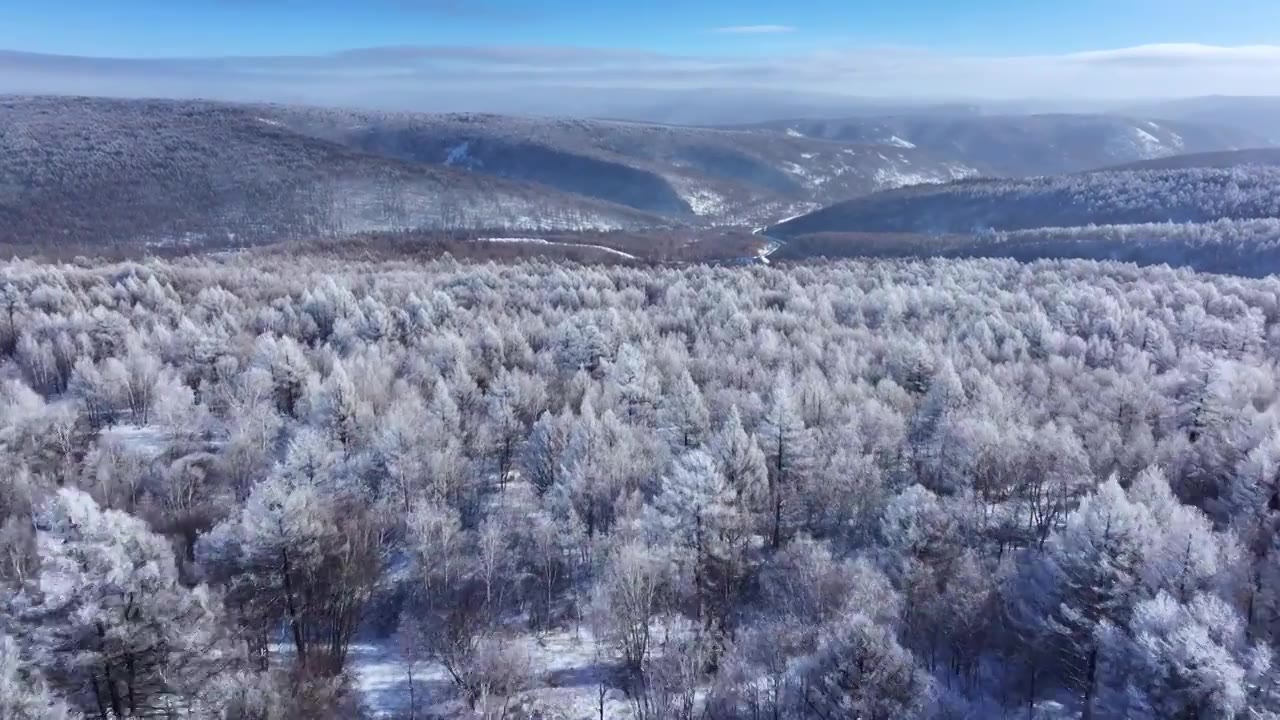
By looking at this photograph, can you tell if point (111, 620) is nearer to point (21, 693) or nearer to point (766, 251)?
point (21, 693)

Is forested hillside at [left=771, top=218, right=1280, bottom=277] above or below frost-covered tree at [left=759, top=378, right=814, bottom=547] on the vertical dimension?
above

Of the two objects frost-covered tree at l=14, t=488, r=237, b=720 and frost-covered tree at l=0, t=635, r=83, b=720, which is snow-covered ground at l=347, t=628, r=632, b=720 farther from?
frost-covered tree at l=0, t=635, r=83, b=720

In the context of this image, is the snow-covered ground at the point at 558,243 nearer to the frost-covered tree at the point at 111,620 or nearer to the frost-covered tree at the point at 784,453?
the frost-covered tree at the point at 784,453

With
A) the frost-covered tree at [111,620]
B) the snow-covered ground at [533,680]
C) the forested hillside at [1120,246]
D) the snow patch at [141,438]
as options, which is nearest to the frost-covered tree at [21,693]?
the frost-covered tree at [111,620]

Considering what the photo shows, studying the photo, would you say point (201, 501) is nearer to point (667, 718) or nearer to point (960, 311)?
point (667, 718)

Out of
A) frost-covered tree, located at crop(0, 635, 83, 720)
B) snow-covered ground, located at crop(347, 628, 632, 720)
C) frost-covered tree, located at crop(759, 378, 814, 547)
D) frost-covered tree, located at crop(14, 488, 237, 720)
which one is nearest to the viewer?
frost-covered tree, located at crop(0, 635, 83, 720)

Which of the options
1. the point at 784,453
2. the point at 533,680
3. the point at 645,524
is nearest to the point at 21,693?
the point at 533,680

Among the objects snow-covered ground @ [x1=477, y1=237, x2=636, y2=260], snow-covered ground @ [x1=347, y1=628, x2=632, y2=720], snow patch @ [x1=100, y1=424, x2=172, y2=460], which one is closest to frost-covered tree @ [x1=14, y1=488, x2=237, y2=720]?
snow-covered ground @ [x1=347, y1=628, x2=632, y2=720]

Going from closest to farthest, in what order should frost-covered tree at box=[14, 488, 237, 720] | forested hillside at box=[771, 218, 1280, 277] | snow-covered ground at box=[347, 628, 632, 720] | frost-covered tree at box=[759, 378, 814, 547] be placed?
frost-covered tree at box=[14, 488, 237, 720]
snow-covered ground at box=[347, 628, 632, 720]
frost-covered tree at box=[759, 378, 814, 547]
forested hillside at box=[771, 218, 1280, 277]
